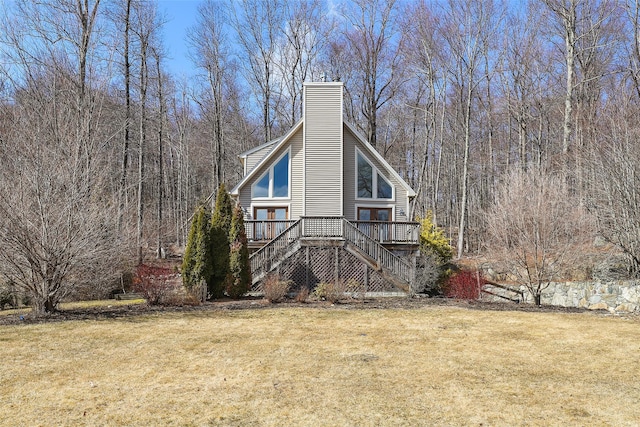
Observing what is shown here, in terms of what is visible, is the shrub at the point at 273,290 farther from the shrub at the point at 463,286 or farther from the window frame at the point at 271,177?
the window frame at the point at 271,177

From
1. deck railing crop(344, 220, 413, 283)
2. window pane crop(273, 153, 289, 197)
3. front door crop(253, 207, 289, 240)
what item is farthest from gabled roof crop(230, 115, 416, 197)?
deck railing crop(344, 220, 413, 283)

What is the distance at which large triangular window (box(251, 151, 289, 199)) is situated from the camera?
2034 cm

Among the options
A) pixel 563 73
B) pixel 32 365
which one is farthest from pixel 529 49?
pixel 32 365

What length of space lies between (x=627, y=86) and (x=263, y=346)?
2595 cm

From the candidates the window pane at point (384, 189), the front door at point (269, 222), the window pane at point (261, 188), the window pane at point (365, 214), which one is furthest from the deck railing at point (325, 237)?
the window pane at point (261, 188)

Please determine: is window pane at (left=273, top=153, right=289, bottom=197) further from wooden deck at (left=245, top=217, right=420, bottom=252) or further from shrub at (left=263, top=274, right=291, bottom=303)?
shrub at (left=263, top=274, right=291, bottom=303)

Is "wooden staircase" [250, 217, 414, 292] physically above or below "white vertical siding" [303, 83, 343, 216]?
below

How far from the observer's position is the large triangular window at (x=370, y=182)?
20594mm

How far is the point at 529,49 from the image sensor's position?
2766 centimetres

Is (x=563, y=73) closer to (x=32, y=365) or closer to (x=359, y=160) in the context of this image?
(x=359, y=160)

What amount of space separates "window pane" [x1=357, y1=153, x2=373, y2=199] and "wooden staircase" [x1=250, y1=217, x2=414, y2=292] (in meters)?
4.21

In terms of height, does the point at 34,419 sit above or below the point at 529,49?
below

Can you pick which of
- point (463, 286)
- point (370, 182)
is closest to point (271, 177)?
point (370, 182)

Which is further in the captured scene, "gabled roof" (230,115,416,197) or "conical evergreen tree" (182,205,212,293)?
"gabled roof" (230,115,416,197)
